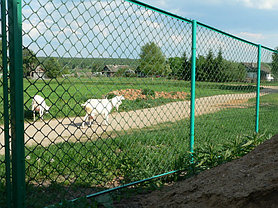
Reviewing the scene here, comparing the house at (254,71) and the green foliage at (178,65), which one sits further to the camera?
the house at (254,71)

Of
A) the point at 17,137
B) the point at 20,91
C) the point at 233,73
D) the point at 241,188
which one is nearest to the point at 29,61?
the point at 20,91

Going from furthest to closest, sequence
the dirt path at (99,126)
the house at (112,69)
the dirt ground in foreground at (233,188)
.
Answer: the dirt path at (99,126)
the house at (112,69)
the dirt ground in foreground at (233,188)

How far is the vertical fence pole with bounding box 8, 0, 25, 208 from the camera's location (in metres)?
2.21

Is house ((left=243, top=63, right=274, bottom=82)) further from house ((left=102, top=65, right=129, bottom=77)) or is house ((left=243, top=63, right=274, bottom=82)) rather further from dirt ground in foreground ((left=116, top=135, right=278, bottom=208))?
house ((left=102, top=65, right=129, bottom=77))

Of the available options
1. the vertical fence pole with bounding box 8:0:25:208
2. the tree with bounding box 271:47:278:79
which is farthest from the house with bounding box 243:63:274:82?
the vertical fence pole with bounding box 8:0:25:208

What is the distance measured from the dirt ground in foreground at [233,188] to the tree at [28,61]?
5.23 ft

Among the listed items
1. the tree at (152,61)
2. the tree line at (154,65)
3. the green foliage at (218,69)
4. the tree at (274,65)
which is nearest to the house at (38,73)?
the tree line at (154,65)

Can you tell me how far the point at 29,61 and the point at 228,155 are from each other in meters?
2.85

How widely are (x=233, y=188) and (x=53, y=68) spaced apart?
1.87m

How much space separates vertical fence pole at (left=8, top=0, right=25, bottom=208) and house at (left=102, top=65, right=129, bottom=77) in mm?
1021

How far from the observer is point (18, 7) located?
7.30 ft

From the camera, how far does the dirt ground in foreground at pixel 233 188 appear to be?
7.80 feet

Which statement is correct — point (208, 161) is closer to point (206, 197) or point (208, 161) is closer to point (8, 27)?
point (206, 197)

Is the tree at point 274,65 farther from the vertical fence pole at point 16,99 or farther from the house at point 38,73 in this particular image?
the vertical fence pole at point 16,99
